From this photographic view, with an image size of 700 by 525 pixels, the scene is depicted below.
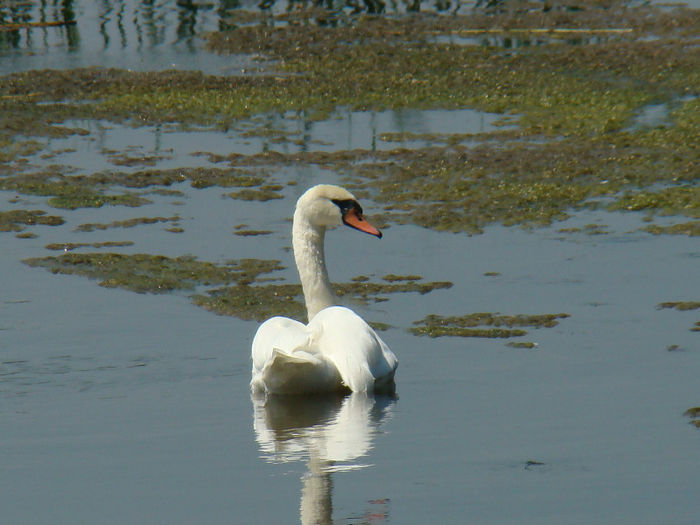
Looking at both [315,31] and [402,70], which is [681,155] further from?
[315,31]

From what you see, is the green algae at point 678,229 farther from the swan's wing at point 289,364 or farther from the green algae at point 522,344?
the swan's wing at point 289,364

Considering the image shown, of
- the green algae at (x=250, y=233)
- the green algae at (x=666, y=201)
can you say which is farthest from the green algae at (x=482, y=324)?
the green algae at (x=666, y=201)

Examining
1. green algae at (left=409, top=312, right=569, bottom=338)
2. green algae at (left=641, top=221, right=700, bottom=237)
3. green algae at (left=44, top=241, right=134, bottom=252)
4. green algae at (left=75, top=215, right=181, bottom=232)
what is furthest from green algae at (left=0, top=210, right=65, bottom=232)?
green algae at (left=641, top=221, right=700, bottom=237)

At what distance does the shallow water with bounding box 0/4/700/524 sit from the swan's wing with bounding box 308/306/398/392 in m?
0.13

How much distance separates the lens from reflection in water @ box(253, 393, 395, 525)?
535cm

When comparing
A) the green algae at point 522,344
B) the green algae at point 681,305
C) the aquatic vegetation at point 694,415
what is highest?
the aquatic vegetation at point 694,415

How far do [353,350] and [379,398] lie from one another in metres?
0.28

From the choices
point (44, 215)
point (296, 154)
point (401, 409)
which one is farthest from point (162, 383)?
point (296, 154)

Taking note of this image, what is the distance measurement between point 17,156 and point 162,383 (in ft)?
18.6

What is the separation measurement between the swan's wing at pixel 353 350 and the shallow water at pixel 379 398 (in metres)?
0.13

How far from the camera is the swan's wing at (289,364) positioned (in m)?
6.68

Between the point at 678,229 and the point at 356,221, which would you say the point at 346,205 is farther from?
the point at 678,229

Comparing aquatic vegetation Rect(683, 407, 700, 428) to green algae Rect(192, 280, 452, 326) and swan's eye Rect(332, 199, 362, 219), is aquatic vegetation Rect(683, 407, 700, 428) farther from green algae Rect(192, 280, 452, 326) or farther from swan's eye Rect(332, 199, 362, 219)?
green algae Rect(192, 280, 452, 326)

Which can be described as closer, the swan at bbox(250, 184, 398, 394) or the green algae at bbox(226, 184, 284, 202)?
the swan at bbox(250, 184, 398, 394)
